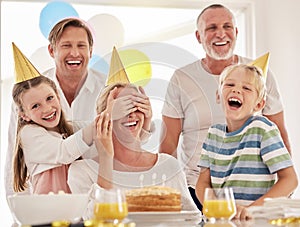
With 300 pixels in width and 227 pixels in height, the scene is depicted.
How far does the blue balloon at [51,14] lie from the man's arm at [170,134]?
90cm

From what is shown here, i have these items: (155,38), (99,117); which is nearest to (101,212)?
(99,117)

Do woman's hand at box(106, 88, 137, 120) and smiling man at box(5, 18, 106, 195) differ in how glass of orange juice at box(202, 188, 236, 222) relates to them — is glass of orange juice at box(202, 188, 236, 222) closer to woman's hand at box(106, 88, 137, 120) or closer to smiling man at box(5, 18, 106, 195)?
woman's hand at box(106, 88, 137, 120)

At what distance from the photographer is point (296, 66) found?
373cm

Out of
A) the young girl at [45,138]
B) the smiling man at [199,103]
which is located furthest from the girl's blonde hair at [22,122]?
the smiling man at [199,103]

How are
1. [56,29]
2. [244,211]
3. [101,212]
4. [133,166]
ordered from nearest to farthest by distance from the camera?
[101,212], [244,211], [133,166], [56,29]

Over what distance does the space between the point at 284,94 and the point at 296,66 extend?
0.65ft

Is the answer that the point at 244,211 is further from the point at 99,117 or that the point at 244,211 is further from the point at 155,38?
the point at 155,38

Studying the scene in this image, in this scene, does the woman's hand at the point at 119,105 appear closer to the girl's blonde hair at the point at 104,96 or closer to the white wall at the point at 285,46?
the girl's blonde hair at the point at 104,96

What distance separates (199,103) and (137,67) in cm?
40

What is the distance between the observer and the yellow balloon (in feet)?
10.3

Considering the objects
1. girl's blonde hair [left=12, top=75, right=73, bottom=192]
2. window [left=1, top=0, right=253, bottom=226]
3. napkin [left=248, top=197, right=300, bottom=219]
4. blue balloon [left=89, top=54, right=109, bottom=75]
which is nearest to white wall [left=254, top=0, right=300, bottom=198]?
window [left=1, top=0, right=253, bottom=226]

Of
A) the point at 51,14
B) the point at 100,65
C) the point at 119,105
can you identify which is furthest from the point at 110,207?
the point at 51,14

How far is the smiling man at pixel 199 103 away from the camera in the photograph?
9.79ft

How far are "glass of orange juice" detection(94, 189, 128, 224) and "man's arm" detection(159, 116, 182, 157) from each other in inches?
61.7
